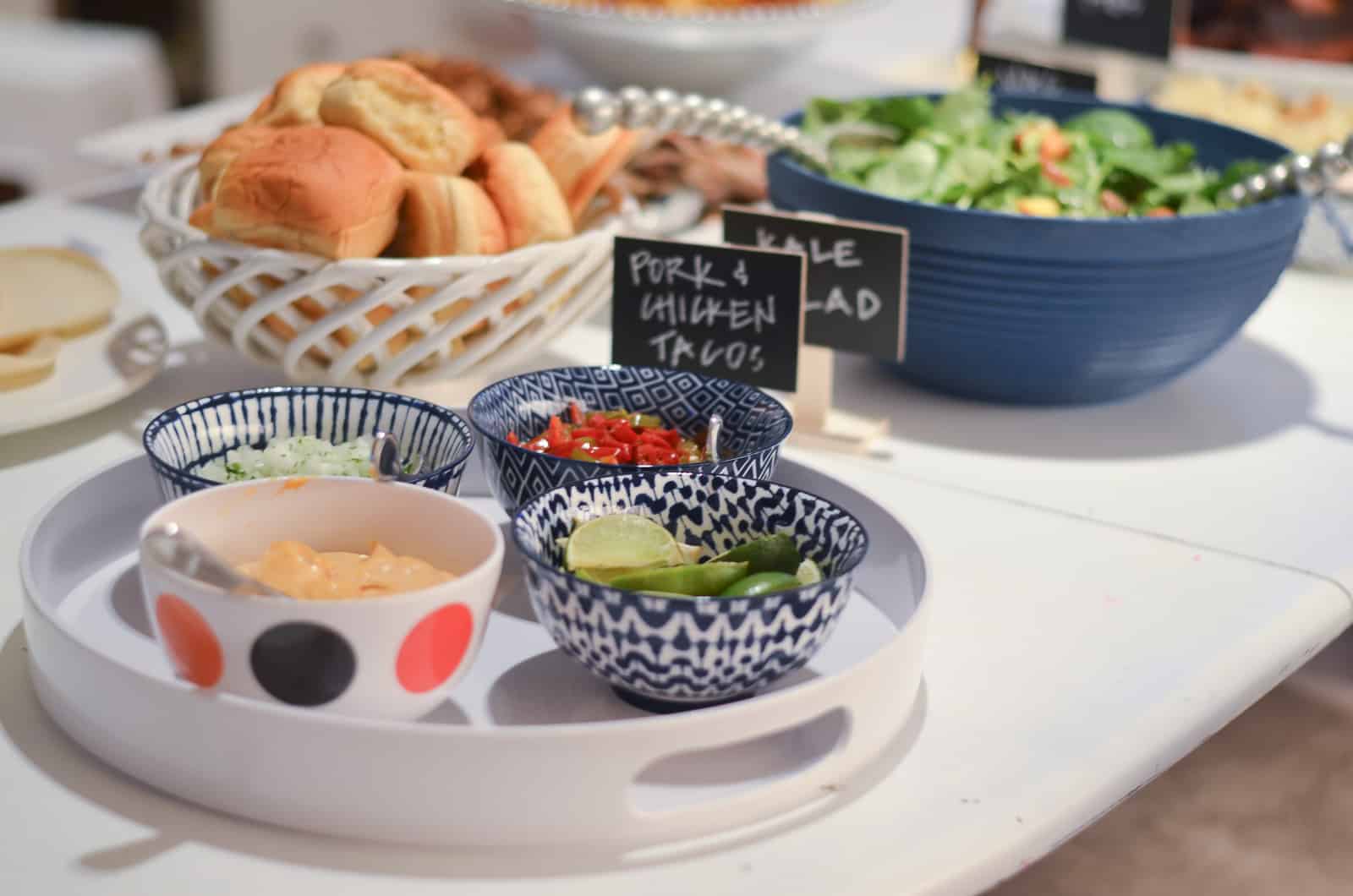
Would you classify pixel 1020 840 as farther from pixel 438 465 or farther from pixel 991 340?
pixel 991 340

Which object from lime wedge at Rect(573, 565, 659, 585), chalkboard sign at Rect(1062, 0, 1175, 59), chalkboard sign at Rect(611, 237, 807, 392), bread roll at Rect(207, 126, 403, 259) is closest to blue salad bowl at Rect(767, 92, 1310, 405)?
chalkboard sign at Rect(611, 237, 807, 392)

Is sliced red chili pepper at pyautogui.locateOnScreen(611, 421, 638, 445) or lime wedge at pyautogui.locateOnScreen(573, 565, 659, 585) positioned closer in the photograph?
lime wedge at pyautogui.locateOnScreen(573, 565, 659, 585)

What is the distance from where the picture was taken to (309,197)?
3.46ft

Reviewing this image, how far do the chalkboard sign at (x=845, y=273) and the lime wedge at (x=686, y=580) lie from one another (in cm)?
42

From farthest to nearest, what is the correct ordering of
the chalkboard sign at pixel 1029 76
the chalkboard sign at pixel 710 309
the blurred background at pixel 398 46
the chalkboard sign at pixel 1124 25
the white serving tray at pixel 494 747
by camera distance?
the blurred background at pixel 398 46, the chalkboard sign at pixel 1124 25, the chalkboard sign at pixel 1029 76, the chalkboard sign at pixel 710 309, the white serving tray at pixel 494 747

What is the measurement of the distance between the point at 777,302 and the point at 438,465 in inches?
12.6

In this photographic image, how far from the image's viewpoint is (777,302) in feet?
3.63

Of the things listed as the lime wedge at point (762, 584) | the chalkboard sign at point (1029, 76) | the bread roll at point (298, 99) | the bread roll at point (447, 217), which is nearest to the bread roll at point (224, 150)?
the bread roll at point (298, 99)

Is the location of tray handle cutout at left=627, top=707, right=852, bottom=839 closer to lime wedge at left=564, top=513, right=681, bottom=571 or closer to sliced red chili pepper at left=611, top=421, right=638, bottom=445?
lime wedge at left=564, top=513, right=681, bottom=571

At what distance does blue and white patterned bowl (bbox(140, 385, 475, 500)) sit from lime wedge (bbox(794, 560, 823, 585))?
0.79 feet

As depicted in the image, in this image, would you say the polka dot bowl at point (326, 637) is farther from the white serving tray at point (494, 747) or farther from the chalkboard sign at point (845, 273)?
the chalkboard sign at point (845, 273)

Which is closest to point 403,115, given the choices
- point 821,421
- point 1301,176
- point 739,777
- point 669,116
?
point 669,116

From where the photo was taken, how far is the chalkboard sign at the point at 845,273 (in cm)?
114

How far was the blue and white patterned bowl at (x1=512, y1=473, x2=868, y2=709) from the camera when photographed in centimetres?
72
